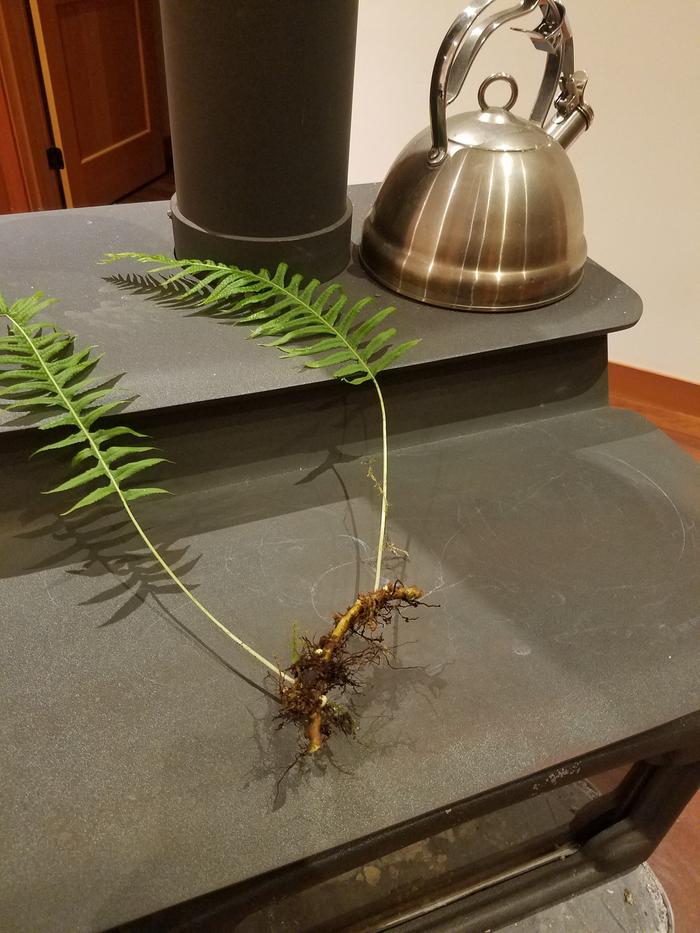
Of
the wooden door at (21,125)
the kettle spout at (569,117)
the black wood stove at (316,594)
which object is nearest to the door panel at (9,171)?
the wooden door at (21,125)

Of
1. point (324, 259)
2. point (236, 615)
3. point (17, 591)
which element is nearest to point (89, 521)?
point (17, 591)

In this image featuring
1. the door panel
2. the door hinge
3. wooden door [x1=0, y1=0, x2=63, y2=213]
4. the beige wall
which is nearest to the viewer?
the beige wall

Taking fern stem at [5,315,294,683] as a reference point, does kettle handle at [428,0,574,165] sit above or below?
above

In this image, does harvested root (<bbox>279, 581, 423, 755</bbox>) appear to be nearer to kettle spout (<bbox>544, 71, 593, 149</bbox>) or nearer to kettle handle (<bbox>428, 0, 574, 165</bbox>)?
kettle handle (<bbox>428, 0, 574, 165</bbox>)

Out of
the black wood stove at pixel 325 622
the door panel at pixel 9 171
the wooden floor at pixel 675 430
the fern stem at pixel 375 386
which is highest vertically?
the fern stem at pixel 375 386

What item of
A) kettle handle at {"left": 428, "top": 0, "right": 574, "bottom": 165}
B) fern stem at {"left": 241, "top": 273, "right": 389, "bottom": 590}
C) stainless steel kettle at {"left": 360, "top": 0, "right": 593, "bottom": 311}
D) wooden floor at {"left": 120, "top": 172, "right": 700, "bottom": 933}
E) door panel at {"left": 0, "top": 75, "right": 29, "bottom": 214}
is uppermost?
kettle handle at {"left": 428, "top": 0, "right": 574, "bottom": 165}

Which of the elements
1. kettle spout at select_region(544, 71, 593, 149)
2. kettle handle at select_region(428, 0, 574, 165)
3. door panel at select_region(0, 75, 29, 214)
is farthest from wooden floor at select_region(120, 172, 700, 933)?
kettle handle at select_region(428, 0, 574, 165)

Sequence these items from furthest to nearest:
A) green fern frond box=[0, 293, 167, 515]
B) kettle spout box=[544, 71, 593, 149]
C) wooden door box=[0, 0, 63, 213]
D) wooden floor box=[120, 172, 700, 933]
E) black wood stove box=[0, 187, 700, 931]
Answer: wooden door box=[0, 0, 63, 213] → wooden floor box=[120, 172, 700, 933] → kettle spout box=[544, 71, 593, 149] → green fern frond box=[0, 293, 167, 515] → black wood stove box=[0, 187, 700, 931]

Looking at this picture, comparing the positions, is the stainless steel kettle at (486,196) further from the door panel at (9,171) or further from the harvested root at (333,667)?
the door panel at (9,171)
